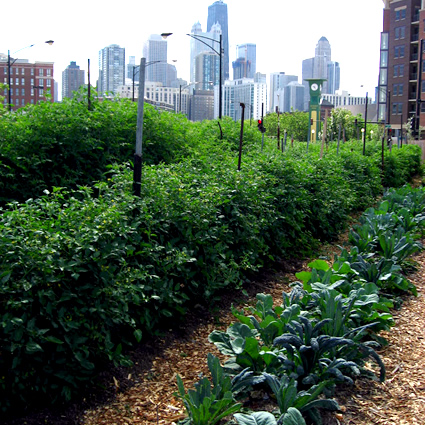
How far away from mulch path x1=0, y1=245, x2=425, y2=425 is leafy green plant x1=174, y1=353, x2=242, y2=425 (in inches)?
11.2

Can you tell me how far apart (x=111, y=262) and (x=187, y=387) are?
1.05 meters

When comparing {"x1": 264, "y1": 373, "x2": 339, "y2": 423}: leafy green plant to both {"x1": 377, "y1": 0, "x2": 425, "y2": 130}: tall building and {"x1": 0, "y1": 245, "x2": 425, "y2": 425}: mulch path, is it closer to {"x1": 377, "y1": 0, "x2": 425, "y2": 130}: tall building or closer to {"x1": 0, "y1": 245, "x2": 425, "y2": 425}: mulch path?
{"x1": 0, "y1": 245, "x2": 425, "y2": 425}: mulch path

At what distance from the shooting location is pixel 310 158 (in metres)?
11.0

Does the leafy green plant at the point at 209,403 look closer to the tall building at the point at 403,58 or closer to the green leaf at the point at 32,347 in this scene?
the green leaf at the point at 32,347

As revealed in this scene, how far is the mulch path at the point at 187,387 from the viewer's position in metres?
3.44

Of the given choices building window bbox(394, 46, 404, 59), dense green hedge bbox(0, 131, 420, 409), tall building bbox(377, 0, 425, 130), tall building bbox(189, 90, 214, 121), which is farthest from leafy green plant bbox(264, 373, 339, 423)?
tall building bbox(189, 90, 214, 121)

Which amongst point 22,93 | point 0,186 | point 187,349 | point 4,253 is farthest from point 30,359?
point 22,93

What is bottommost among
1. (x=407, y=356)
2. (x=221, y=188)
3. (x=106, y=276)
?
(x=407, y=356)

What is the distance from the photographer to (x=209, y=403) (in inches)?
121

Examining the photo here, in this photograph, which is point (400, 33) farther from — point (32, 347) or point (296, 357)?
point (32, 347)

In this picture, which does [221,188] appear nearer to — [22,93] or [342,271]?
[342,271]

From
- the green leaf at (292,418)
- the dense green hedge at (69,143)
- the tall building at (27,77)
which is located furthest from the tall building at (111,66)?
the green leaf at (292,418)

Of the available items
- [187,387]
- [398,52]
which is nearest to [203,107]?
[398,52]

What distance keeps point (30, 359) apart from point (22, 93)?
13982cm
